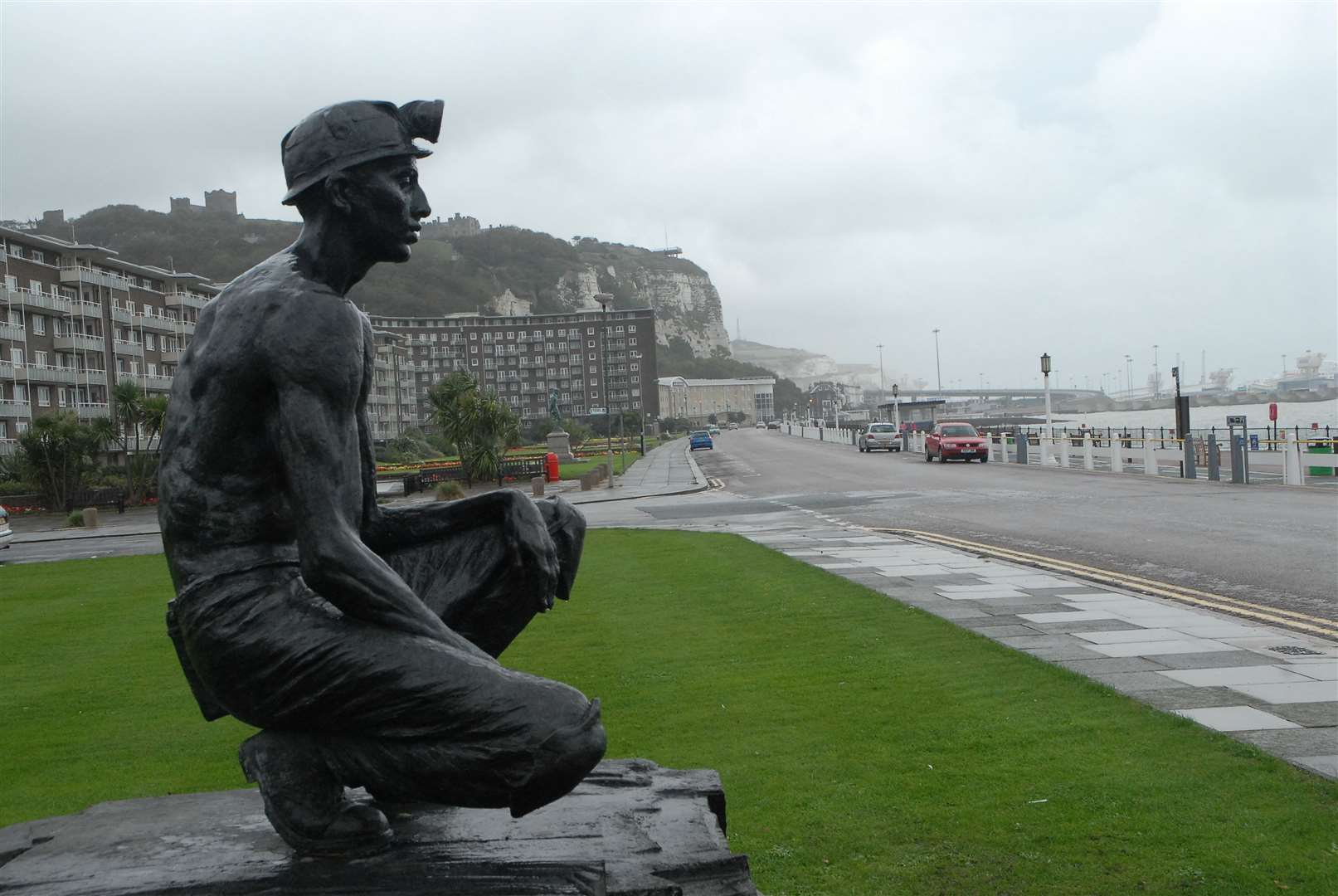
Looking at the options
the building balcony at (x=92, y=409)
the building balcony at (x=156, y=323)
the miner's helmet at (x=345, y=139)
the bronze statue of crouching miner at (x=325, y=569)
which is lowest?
the bronze statue of crouching miner at (x=325, y=569)

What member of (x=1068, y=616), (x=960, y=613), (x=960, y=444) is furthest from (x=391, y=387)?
(x=1068, y=616)

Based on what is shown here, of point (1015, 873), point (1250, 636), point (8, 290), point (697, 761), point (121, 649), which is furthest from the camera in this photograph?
point (8, 290)

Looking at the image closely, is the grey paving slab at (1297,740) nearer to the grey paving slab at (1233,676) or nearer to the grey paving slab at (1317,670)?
the grey paving slab at (1233,676)

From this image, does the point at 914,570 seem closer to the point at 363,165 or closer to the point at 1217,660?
the point at 1217,660

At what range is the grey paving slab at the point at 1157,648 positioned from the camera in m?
7.31

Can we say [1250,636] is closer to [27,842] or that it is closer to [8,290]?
[27,842]

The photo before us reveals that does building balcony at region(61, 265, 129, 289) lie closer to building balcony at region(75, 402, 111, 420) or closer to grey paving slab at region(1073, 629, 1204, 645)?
building balcony at region(75, 402, 111, 420)

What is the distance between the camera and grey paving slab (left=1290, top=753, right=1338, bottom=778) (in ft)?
15.0

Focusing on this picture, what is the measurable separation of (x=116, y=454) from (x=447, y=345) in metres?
80.2

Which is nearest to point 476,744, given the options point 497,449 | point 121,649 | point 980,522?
point 121,649

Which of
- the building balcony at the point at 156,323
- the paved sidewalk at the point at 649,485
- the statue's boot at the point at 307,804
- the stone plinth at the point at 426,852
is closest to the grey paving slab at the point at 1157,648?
the stone plinth at the point at 426,852

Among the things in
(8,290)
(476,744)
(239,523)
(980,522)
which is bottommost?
(980,522)

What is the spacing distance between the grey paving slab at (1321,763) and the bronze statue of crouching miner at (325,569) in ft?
11.9

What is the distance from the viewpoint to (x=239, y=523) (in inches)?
111
